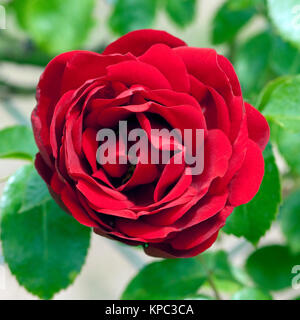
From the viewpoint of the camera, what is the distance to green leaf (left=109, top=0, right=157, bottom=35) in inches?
16.9

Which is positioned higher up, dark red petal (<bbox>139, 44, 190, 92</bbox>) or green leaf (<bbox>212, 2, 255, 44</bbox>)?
dark red petal (<bbox>139, 44, 190, 92</bbox>)

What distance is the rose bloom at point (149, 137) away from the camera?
0.18 meters

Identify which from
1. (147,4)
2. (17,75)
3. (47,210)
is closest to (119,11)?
(147,4)

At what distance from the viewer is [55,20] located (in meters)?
0.43

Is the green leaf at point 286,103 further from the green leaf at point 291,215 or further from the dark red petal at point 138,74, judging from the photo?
the green leaf at point 291,215

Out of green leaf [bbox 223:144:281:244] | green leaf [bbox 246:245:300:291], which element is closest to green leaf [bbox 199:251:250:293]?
green leaf [bbox 246:245:300:291]

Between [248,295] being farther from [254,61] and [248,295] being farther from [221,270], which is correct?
[254,61]

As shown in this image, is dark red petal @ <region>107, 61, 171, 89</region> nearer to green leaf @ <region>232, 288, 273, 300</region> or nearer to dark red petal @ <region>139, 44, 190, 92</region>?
dark red petal @ <region>139, 44, 190, 92</region>

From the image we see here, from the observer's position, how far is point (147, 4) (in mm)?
432

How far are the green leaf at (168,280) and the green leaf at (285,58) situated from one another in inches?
7.4

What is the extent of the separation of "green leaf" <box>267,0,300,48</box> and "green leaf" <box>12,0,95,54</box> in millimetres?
240

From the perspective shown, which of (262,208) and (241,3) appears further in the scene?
(241,3)

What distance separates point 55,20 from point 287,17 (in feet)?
0.85

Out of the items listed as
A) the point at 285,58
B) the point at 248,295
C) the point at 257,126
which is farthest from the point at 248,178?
the point at 285,58
